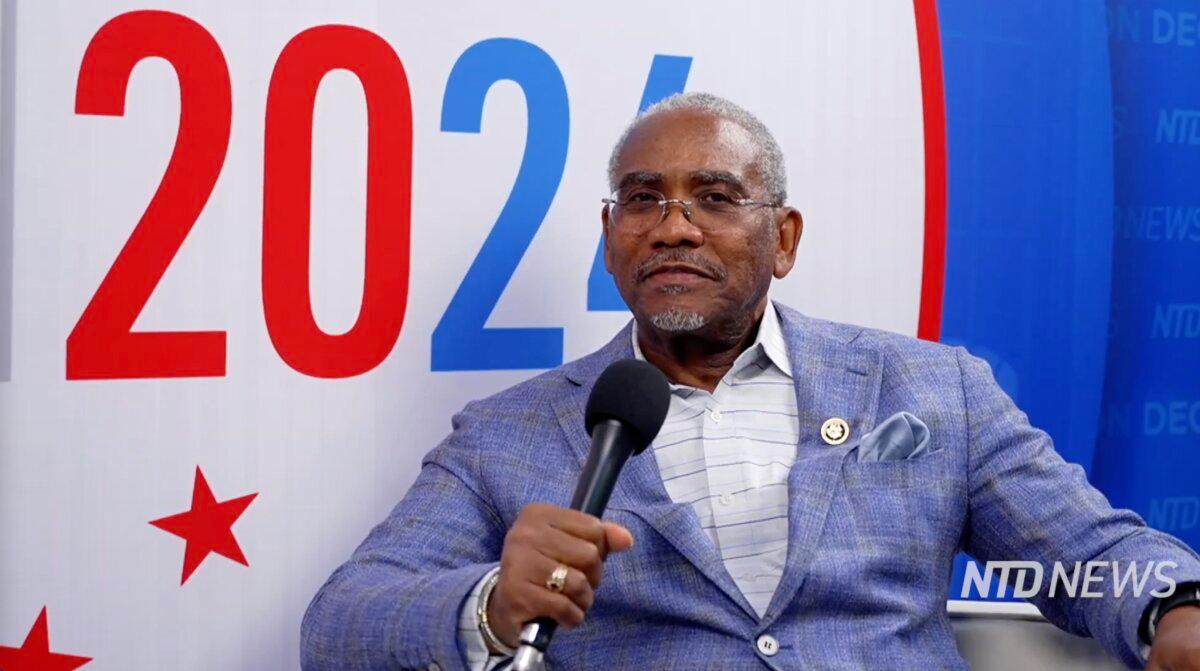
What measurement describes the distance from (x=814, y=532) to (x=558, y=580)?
2.04ft

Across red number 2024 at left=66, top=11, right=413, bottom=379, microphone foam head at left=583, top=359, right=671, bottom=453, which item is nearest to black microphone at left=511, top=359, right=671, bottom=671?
microphone foam head at left=583, top=359, right=671, bottom=453

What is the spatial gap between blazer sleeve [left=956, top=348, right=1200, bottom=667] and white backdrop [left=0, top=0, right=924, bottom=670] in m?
0.56

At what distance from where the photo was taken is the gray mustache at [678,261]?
2.03m

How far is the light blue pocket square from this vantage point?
1.94 m

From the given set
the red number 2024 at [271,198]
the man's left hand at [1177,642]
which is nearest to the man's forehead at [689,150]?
the red number 2024 at [271,198]

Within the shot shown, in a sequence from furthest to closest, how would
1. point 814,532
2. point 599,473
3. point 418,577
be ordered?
1. point 814,532
2. point 418,577
3. point 599,473

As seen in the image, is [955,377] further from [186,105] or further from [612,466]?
[186,105]

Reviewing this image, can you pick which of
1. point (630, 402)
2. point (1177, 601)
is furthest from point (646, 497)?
point (1177, 601)

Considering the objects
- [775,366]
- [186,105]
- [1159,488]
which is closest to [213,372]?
[186,105]

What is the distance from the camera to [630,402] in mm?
1374

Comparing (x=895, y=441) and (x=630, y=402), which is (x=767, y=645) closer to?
(x=895, y=441)

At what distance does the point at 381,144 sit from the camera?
Result: 84.3 inches

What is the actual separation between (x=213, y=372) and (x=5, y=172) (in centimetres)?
39

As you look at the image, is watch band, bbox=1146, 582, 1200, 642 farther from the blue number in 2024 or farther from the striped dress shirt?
the blue number in 2024
